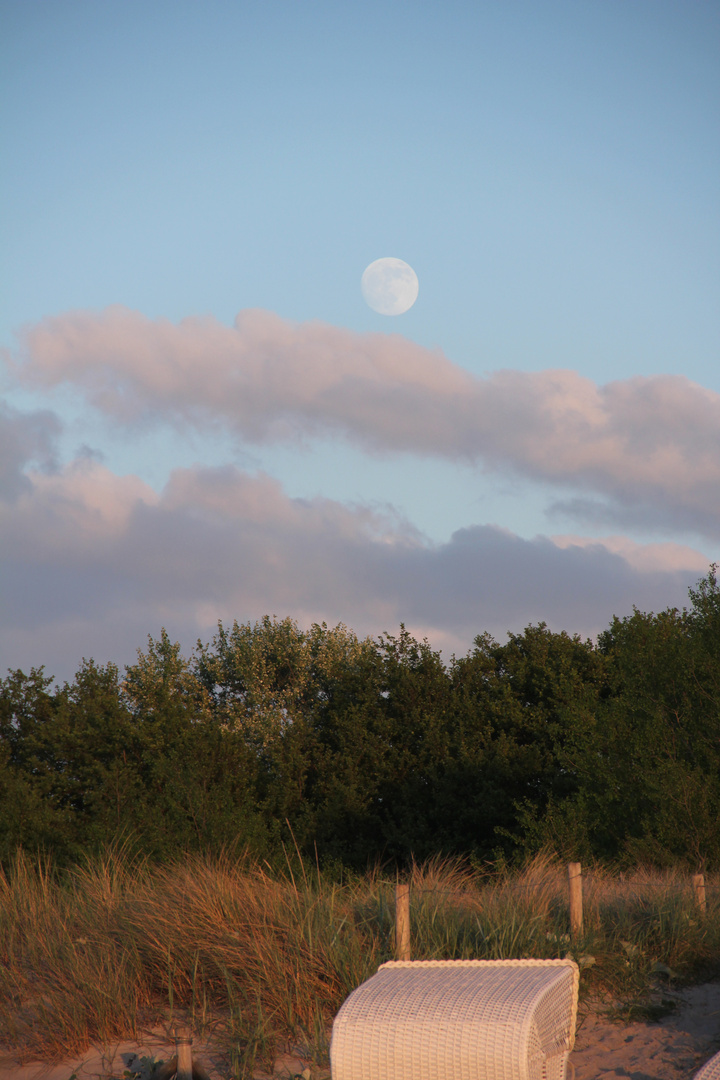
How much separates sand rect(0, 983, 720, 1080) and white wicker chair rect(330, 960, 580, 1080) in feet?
4.09

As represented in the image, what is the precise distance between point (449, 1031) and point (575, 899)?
312 cm

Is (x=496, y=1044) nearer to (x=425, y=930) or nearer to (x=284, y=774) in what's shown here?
(x=425, y=930)

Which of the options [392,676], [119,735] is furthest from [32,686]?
[392,676]

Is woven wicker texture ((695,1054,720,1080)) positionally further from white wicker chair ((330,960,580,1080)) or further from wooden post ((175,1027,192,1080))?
wooden post ((175,1027,192,1080))

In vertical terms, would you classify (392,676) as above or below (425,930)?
above

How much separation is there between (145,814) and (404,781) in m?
8.22

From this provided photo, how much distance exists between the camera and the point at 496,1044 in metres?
3.97

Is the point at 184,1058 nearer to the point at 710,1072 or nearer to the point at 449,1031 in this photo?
the point at 449,1031

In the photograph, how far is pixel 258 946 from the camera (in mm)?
6094

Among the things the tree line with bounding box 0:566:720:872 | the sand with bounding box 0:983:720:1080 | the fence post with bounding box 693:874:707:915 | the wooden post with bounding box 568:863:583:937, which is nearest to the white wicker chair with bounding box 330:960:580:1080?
the sand with bounding box 0:983:720:1080

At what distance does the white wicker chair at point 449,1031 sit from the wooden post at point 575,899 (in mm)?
2443

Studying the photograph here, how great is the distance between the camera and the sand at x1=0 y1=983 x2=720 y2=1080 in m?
5.27

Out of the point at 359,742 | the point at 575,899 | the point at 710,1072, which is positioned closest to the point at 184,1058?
the point at 710,1072

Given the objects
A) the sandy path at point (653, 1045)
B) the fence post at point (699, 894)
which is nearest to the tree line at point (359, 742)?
the fence post at point (699, 894)
